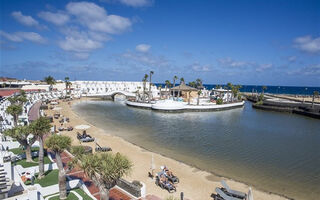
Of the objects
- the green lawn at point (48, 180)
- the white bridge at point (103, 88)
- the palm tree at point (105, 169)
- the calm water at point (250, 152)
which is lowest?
the calm water at point (250, 152)

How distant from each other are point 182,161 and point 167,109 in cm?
3639

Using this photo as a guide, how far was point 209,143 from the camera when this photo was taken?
27.1m

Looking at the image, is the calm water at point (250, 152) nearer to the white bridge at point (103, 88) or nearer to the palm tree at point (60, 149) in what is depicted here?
the palm tree at point (60, 149)

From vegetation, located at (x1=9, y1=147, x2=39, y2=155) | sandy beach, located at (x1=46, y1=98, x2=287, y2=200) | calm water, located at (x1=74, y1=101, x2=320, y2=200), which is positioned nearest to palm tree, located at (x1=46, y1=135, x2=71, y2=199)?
sandy beach, located at (x1=46, y1=98, x2=287, y2=200)

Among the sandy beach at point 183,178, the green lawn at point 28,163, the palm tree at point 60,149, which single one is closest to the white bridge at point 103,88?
the sandy beach at point 183,178

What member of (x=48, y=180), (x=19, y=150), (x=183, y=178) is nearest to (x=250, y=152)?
(x=183, y=178)

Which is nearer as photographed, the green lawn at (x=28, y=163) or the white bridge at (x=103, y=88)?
the green lawn at (x=28, y=163)

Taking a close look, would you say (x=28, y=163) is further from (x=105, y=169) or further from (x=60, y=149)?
(x=105, y=169)

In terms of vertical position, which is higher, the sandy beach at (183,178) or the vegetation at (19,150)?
the vegetation at (19,150)

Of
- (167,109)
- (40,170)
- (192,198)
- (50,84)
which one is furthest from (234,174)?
(50,84)

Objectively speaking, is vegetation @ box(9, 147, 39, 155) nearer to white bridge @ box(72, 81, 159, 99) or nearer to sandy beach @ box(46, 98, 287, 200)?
sandy beach @ box(46, 98, 287, 200)

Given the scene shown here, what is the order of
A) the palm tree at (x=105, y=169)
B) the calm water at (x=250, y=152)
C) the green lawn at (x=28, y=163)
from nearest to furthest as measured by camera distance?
the palm tree at (x=105, y=169)
the green lawn at (x=28, y=163)
the calm water at (x=250, y=152)

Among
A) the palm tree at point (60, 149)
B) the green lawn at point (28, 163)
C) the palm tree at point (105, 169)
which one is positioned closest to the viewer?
the palm tree at point (105, 169)

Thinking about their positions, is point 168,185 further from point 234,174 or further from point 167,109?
point 167,109
